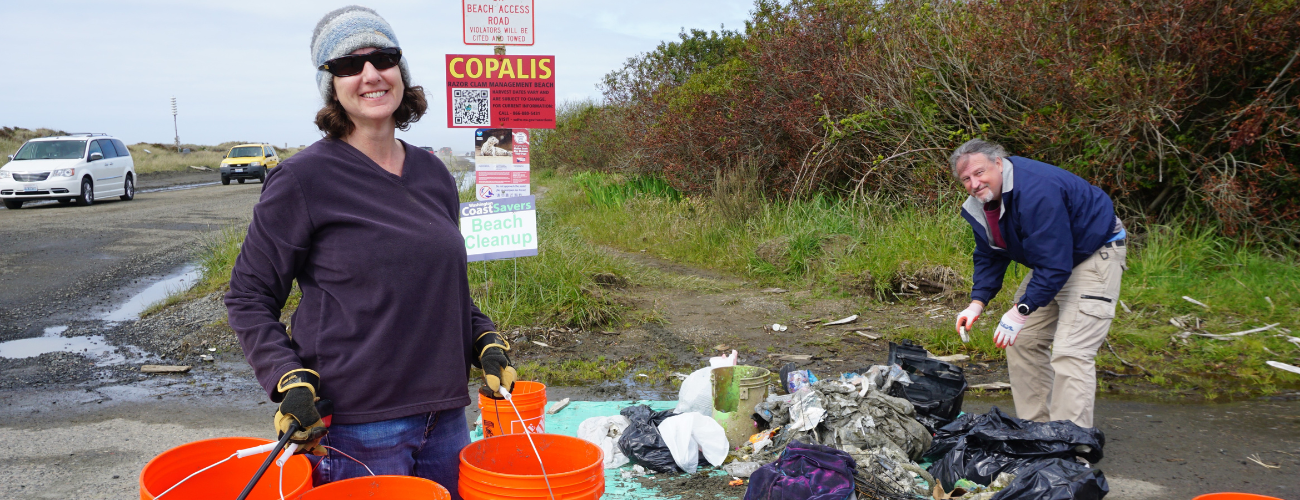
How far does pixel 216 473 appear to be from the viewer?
216 cm

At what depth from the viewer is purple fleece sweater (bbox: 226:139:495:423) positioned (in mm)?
1911

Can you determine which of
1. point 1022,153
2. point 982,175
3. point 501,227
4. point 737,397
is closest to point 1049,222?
point 982,175

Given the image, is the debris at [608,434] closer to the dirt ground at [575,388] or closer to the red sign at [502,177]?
the dirt ground at [575,388]

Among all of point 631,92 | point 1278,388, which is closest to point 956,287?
point 1278,388

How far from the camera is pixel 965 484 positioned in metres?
3.64

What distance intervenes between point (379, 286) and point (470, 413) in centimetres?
322

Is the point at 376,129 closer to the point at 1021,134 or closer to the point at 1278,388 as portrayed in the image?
the point at 1278,388

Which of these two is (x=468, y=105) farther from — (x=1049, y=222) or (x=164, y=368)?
(x=1049, y=222)

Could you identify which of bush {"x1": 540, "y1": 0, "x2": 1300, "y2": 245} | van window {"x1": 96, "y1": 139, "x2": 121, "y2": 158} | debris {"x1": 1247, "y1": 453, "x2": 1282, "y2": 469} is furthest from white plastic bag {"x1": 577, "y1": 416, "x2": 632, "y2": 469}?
van window {"x1": 96, "y1": 139, "x2": 121, "y2": 158}

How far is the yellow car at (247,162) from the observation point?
29.4m

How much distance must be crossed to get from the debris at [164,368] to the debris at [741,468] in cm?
415

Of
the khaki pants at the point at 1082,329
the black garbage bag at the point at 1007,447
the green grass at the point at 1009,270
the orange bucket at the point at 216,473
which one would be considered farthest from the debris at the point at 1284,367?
the orange bucket at the point at 216,473

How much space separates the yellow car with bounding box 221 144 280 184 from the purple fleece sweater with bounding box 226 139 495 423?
100 feet

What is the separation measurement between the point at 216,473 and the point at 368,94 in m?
1.08
